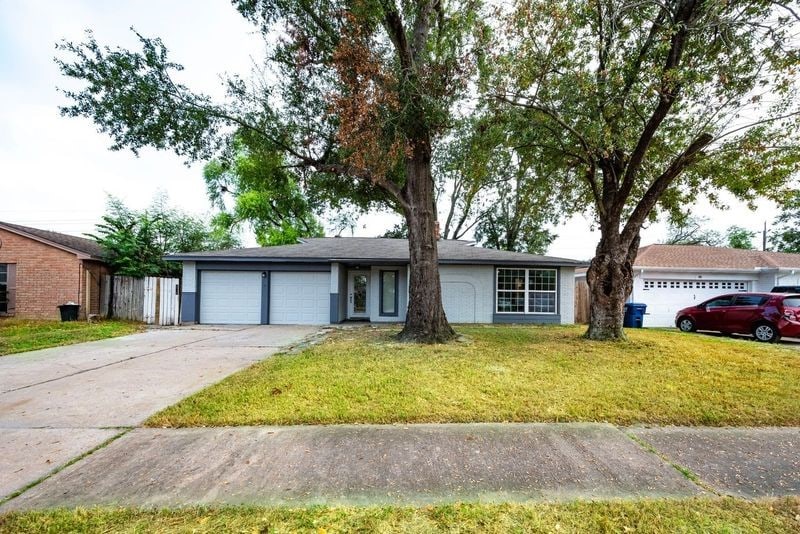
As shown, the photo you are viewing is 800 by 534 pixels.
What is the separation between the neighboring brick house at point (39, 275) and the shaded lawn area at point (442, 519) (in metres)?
14.2

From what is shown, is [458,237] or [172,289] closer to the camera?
[172,289]

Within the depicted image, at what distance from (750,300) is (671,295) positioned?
208 inches

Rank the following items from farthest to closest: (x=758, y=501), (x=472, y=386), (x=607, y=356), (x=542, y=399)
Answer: (x=607, y=356) < (x=472, y=386) < (x=542, y=399) < (x=758, y=501)

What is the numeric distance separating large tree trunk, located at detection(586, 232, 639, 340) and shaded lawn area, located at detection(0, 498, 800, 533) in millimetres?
7258

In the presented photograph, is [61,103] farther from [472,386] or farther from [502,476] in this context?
[502,476]

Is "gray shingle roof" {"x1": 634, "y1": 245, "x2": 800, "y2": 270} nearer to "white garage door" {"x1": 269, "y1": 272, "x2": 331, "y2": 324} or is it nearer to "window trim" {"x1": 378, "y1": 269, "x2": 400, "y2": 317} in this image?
"window trim" {"x1": 378, "y1": 269, "x2": 400, "y2": 317}

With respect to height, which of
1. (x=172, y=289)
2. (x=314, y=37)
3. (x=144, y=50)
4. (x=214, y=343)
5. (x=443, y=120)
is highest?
(x=314, y=37)

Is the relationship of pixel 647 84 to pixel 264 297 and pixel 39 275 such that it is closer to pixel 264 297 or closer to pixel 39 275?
pixel 264 297

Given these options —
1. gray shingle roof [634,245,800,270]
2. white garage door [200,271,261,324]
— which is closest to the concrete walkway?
white garage door [200,271,261,324]

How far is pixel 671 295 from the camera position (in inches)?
636

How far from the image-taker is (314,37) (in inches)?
354

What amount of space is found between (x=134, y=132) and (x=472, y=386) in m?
10.4

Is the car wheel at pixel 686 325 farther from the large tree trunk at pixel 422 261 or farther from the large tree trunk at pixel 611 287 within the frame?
the large tree trunk at pixel 422 261

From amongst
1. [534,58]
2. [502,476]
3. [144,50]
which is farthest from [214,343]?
[534,58]
